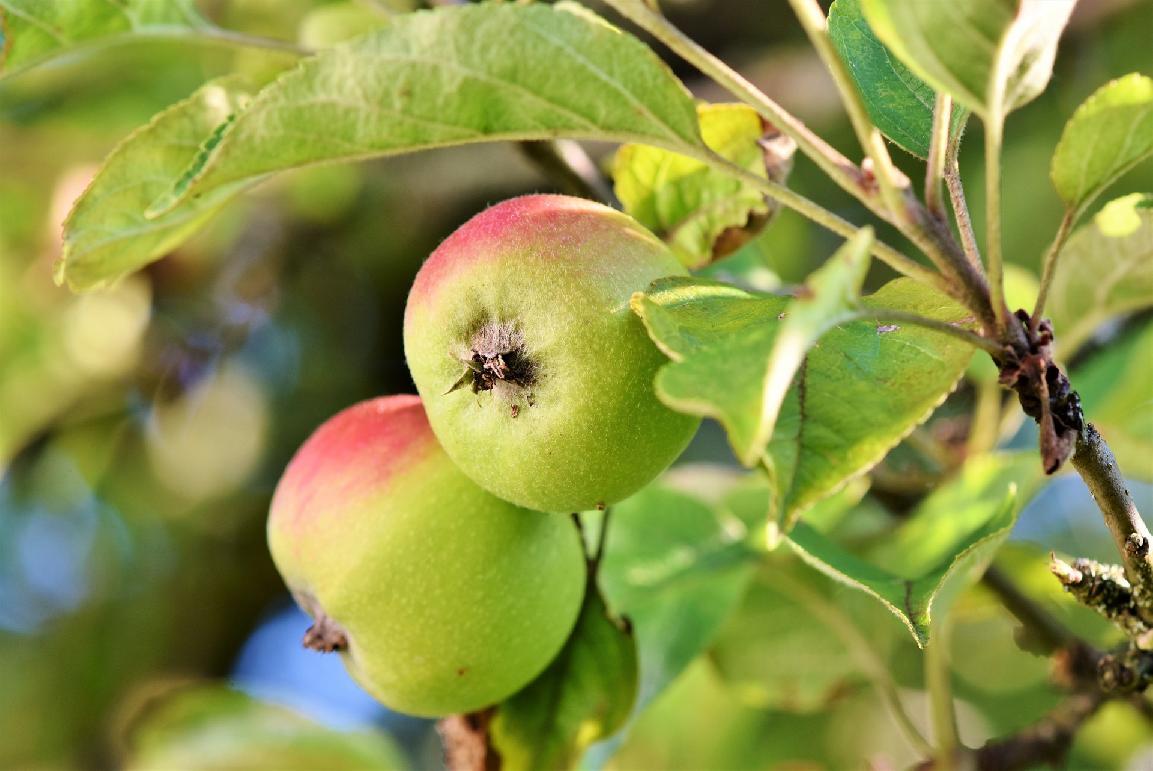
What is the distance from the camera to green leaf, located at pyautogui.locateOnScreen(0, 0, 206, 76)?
35.0 inches

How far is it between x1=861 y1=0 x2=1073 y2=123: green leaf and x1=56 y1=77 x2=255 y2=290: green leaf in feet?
1.50

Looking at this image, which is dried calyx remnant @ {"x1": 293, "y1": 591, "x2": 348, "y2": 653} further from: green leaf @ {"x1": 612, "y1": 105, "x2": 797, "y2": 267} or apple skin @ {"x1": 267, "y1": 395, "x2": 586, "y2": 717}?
green leaf @ {"x1": 612, "y1": 105, "x2": 797, "y2": 267}

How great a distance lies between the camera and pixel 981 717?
5.81 feet

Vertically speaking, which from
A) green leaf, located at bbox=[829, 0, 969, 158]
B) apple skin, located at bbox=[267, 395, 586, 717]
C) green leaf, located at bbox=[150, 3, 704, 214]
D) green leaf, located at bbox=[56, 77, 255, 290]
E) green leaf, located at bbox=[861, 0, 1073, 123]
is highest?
green leaf, located at bbox=[861, 0, 1073, 123]

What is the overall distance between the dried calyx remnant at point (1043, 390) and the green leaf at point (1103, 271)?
25cm

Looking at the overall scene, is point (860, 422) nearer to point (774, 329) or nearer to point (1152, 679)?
point (774, 329)

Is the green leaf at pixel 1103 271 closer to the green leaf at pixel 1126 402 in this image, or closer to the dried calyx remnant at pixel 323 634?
the green leaf at pixel 1126 402

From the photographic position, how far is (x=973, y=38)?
565 mm

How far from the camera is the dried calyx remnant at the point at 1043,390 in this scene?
1.97 ft

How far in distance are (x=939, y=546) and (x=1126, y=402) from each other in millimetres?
351

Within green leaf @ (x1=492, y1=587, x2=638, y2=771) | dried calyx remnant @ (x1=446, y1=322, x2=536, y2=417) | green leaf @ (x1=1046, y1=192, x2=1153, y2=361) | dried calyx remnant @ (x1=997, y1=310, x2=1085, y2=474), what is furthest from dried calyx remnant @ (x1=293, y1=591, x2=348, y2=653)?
green leaf @ (x1=1046, y1=192, x2=1153, y2=361)

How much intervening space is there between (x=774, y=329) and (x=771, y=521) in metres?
0.10

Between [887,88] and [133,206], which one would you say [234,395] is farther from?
[887,88]

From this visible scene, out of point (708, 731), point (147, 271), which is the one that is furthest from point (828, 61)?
point (147, 271)
